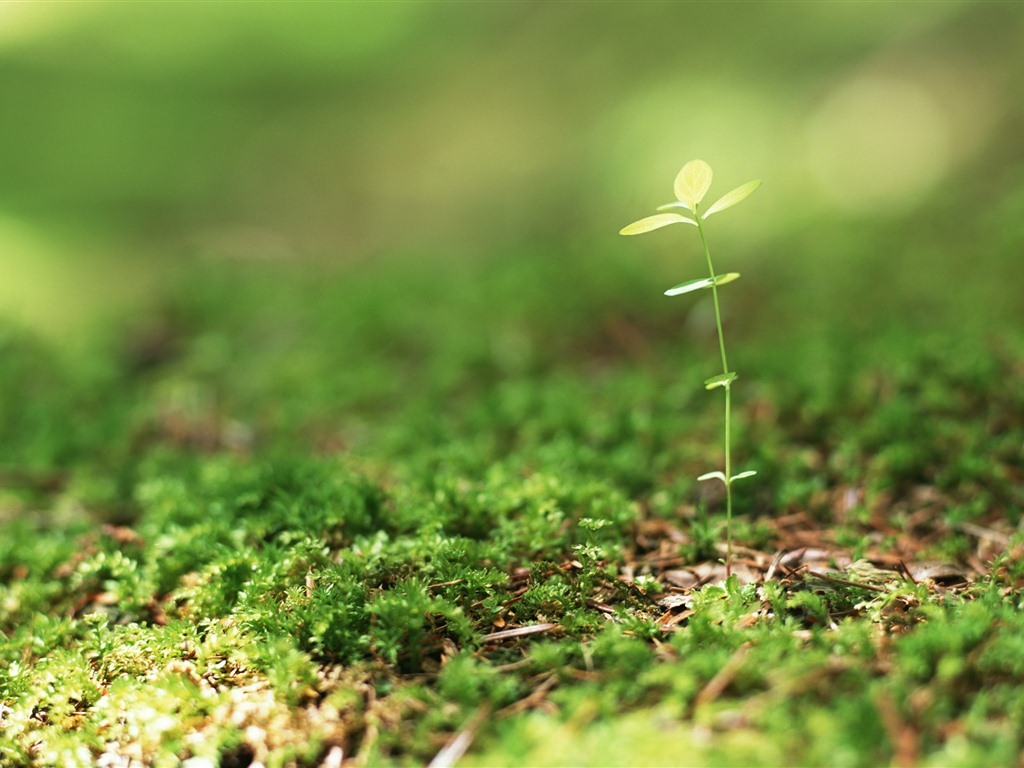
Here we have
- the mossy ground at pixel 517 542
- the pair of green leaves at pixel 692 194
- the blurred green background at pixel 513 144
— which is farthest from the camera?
the blurred green background at pixel 513 144

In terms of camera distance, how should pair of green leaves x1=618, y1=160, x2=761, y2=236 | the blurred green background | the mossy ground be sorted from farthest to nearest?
the blurred green background < pair of green leaves x1=618, y1=160, x2=761, y2=236 < the mossy ground

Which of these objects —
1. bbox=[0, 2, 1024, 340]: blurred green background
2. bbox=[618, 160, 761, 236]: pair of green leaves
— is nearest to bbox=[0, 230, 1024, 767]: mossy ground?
bbox=[0, 2, 1024, 340]: blurred green background

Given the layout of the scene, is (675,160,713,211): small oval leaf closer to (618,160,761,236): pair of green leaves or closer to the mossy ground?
(618,160,761,236): pair of green leaves

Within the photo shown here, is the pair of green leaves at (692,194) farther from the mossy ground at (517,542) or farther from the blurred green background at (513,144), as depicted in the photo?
the blurred green background at (513,144)

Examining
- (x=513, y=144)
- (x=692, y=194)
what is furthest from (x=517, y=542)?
(x=513, y=144)

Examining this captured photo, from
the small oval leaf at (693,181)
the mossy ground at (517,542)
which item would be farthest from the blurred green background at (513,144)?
the small oval leaf at (693,181)

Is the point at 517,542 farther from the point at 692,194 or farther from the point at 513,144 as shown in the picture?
the point at 513,144
